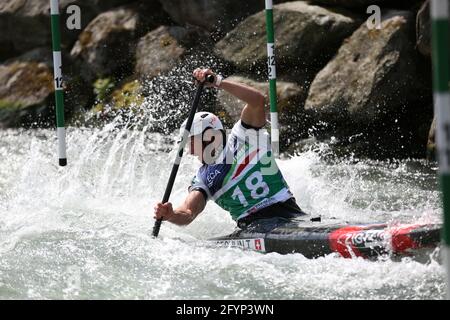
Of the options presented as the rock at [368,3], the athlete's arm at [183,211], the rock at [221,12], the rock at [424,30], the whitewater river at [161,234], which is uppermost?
the rock at [221,12]

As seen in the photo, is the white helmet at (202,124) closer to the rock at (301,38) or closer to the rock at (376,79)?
the rock at (376,79)

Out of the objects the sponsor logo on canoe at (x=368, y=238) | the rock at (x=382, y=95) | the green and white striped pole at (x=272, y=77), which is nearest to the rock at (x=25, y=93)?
the rock at (x=382, y=95)

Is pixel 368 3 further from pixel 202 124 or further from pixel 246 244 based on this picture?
pixel 246 244

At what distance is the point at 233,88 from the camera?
216 inches

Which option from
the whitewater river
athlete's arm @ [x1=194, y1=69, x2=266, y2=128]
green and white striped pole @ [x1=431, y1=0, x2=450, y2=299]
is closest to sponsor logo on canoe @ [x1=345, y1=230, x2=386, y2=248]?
the whitewater river

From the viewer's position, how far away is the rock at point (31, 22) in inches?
552

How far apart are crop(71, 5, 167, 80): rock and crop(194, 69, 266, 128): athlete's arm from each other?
755 cm

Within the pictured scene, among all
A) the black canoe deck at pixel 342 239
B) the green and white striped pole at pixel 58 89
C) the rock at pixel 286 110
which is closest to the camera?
the black canoe deck at pixel 342 239

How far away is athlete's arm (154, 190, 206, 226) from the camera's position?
5.35 meters

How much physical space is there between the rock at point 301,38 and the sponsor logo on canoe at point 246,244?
5.60 m

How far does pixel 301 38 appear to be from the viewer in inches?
427

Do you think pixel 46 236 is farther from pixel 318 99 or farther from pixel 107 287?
pixel 318 99
